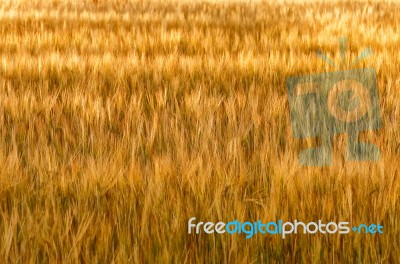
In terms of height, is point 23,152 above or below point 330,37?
below

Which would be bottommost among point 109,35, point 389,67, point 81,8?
point 389,67

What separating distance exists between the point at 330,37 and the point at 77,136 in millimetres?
3013

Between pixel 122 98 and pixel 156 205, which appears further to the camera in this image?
pixel 122 98

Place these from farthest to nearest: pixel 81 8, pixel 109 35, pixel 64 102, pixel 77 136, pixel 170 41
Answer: pixel 81 8, pixel 109 35, pixel 170 41, pixel 64 102, pixel 77 136

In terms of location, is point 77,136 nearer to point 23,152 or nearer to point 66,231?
point 23,152

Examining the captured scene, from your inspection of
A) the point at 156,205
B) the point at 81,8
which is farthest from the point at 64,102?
the point at 81,8

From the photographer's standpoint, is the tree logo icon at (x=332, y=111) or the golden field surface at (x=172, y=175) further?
the tree logo icon at (x=332, y=111)

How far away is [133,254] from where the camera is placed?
56.6 inches

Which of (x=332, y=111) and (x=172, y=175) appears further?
(x=332, y=111)

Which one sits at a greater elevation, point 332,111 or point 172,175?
point 332,111

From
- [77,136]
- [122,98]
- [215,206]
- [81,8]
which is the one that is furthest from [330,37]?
[81,8]

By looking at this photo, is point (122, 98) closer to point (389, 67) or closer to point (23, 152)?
point (23, 152)

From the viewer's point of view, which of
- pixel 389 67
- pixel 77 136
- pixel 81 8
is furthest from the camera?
pixel 81 8

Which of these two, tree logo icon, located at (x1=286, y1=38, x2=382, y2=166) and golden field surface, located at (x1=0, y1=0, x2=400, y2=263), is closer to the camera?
golden field surface, located at (x1=0, y1=0, x2=400, y2=263)
